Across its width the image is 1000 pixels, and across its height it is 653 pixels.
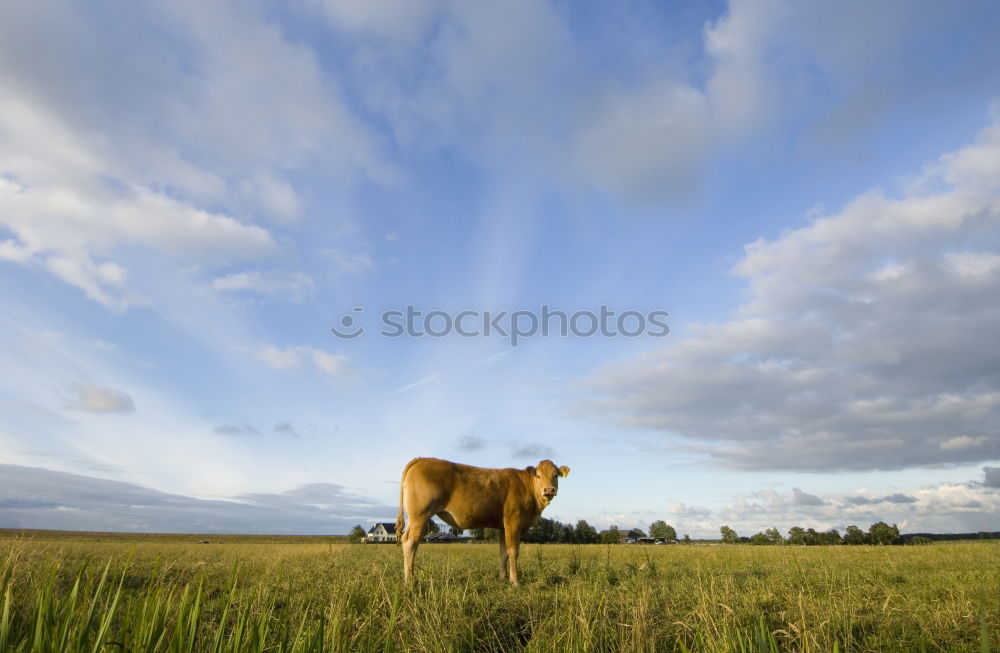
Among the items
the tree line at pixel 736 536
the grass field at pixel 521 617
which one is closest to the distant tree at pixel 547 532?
the tree line at pixel 736 536

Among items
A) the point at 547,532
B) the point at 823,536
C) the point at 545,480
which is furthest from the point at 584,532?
the point at 545,480

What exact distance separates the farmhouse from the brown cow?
79623 millimetres

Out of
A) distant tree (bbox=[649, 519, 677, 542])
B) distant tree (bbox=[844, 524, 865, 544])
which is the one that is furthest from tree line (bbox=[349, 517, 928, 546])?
distant tree (bbox=[649, 519, 677, 542])

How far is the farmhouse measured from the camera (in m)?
87.6

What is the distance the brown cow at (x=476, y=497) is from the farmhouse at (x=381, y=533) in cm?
7962

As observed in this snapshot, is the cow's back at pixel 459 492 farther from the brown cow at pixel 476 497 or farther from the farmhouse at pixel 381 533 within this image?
the farmhouse at pixel 381 533

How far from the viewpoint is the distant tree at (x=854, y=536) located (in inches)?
2680

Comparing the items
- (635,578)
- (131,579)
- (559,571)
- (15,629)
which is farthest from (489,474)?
(15,629)

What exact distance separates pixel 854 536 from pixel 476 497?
7357cm

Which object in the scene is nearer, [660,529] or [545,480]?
[545,480]

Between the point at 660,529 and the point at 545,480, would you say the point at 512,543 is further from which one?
the point at 660,529

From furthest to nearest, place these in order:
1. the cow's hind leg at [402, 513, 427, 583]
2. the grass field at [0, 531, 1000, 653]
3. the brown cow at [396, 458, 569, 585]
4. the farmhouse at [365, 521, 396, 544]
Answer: the farmhouse at [365, 521, 396, 544] → the brown cow at [396, 458, 569, 585] → the cow's hind leg at [402, 513, 427, 583] → the grass field at [0, 531, 1000, 653]

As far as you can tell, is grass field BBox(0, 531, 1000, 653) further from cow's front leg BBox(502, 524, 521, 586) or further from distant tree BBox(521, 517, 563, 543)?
distant tree BBox(521, 517, 563, 543)

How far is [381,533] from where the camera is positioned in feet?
300
